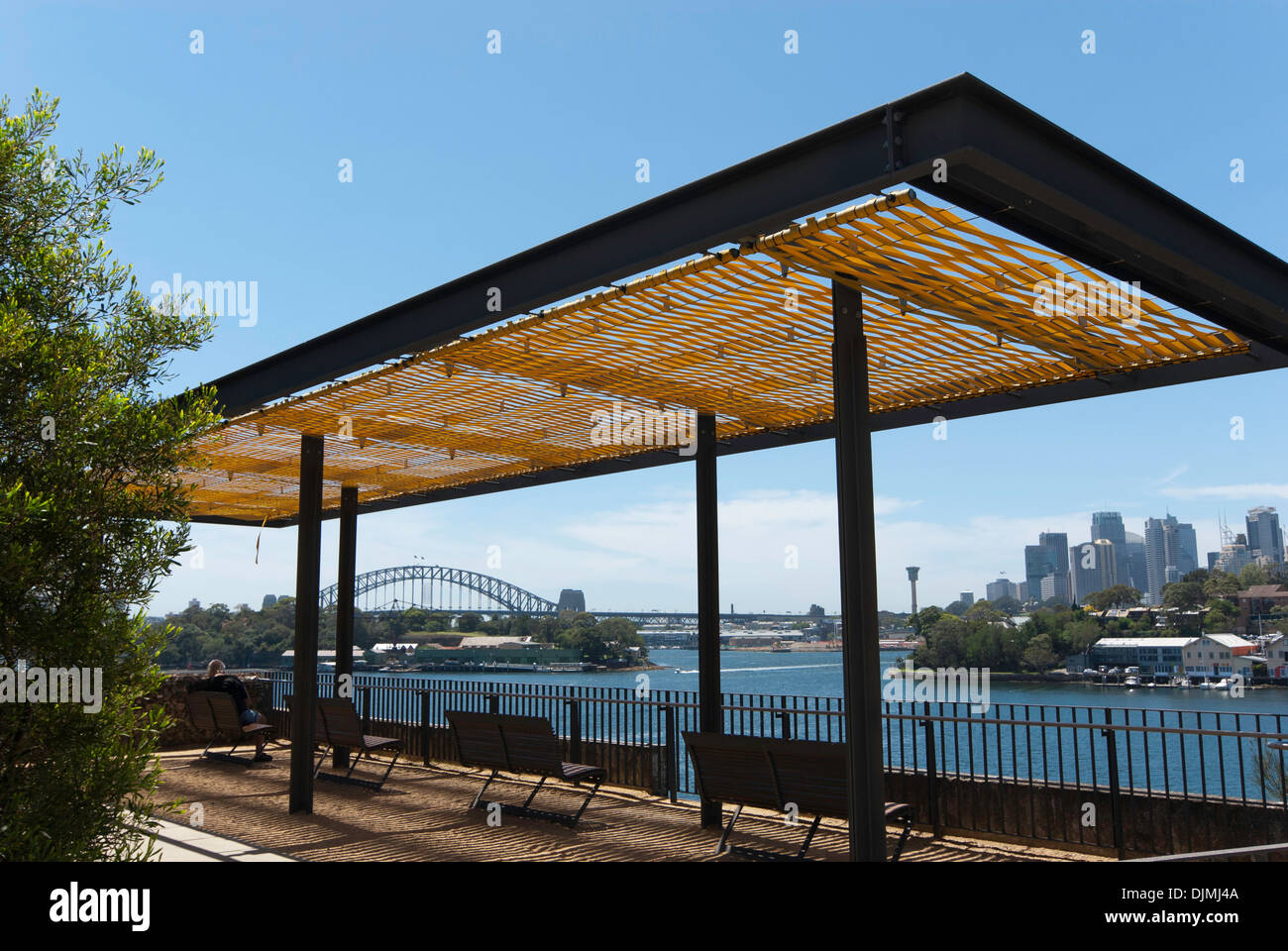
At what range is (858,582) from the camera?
16.5 ft

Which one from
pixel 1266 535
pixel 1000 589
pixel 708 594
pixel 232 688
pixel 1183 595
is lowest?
pixel 232 688

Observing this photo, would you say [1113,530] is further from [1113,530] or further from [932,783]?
[932,783]

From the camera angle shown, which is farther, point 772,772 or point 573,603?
point 573,603

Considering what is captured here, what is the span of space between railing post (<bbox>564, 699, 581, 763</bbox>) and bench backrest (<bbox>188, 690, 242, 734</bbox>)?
4269 millimetres

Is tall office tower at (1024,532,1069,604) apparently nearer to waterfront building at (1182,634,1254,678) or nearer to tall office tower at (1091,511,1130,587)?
tall office tower at (1091,511,1130,587)

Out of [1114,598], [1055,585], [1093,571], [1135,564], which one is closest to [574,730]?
[1114,598]

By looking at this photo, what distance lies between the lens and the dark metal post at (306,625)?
8.85 meters

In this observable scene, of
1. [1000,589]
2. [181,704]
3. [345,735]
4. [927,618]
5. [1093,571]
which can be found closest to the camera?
[345,735]

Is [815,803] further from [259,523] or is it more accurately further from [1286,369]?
[259,523]

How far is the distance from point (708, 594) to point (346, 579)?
6.41 metres

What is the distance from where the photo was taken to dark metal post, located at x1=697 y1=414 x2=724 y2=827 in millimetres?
8148

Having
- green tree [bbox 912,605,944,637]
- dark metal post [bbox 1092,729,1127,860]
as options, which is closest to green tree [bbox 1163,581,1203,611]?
green tree [bbox 912,605,944,637]
